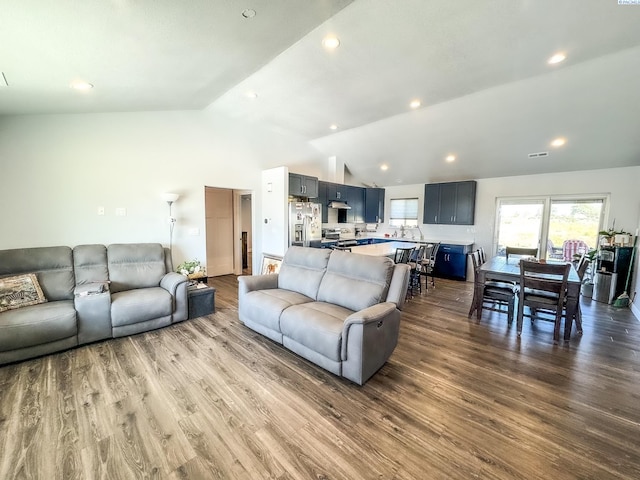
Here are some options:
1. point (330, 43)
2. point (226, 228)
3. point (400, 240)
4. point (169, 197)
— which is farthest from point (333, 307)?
point (400, 240)

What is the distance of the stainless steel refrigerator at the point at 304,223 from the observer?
552 centimetres

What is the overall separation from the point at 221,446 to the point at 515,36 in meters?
4.16

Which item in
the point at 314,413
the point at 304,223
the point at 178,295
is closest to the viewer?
the point at 314,413

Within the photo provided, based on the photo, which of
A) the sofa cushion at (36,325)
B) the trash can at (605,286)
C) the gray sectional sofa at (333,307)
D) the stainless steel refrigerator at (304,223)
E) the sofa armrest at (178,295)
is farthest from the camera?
the stainless steel refrigerator at (304,223)

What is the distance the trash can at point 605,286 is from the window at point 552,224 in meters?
0.60

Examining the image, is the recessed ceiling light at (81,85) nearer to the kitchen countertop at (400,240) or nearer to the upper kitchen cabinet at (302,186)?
the upper kitchen cabinet at (302,186)

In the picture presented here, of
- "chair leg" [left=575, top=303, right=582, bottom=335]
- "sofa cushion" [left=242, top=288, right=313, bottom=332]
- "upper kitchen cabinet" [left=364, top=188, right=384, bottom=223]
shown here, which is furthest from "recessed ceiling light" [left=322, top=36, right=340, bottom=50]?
"upper kitchen cabinet" [left=364, top=188, right=384, bottom=223]

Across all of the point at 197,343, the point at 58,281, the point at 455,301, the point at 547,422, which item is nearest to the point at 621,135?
the point at 455,301

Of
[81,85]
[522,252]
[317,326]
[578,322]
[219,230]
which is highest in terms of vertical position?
[81,85]

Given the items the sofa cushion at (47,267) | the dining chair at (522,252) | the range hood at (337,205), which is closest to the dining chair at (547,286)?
the dining chair at (522,252)

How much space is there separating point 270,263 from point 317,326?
10.4ft

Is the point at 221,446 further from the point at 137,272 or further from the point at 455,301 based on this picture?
the point at 455,301

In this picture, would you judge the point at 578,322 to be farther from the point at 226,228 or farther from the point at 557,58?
the point at 226,228

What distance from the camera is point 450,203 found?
653 cm
